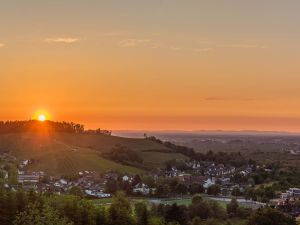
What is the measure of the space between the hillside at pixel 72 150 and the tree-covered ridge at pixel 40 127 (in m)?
6.00

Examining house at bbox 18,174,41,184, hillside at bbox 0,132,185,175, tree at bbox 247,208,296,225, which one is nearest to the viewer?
tree at bbox 247,208,296,225

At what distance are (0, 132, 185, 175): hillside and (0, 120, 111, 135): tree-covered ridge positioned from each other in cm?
600

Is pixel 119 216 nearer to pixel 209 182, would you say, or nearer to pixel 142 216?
pixel 142 216

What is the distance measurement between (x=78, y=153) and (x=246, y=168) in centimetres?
3440

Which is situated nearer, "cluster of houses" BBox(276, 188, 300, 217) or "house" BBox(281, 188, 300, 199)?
"cluster of houses" BBox(276, 188, 300, 217)

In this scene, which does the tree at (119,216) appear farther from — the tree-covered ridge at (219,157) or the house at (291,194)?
the tree-covered ridge at (219,157)

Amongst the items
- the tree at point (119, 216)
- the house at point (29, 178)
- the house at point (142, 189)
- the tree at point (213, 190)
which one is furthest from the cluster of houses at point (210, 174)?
the tree at point (119, 216)

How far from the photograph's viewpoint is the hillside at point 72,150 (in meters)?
102

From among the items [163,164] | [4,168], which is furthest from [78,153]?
[4,168]

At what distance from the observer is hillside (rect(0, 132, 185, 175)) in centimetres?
10188

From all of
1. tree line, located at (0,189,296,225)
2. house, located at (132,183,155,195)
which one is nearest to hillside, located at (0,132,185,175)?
house, located at (132,183,155,195)

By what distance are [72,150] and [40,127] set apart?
35.3 metres

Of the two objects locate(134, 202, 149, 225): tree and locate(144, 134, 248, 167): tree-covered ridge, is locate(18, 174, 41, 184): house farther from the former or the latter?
locate(144, 134, 248, 167): tree-covered ridge

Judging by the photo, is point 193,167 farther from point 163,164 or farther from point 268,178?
point 268,178
